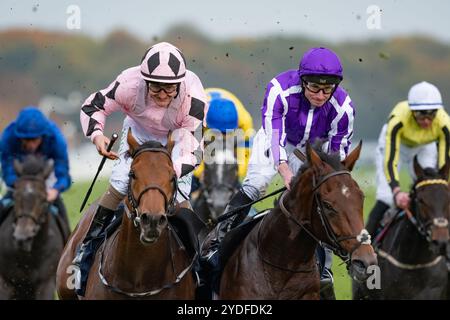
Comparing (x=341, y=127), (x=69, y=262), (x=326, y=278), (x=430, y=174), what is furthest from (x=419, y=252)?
(x=69, y=262)

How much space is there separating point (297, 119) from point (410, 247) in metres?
2.24

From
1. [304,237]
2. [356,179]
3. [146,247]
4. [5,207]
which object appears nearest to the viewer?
[146,247]

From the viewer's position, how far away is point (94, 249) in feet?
21.7

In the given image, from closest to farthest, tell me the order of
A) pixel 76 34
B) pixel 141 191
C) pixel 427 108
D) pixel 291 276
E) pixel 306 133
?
pixel 141 191 → pixel 291 276 → pixel 306 133 → pixel 427 108 → pixel 76 34

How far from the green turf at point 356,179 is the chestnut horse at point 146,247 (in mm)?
935

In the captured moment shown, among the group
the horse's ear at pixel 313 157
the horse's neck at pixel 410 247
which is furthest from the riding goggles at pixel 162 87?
the horse's neck at pixel 410 247

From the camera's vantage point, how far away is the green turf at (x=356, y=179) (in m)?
10.9

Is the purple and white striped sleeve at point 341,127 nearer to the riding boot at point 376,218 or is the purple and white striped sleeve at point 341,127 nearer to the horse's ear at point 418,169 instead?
the horse's ear at point 418,169

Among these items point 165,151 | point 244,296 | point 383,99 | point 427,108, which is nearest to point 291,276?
point 244,296

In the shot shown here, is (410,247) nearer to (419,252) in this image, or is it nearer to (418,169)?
(419,252)

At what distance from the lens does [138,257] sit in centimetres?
593

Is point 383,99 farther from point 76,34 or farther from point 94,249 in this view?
point 94,249

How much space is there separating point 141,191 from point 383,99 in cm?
2683
